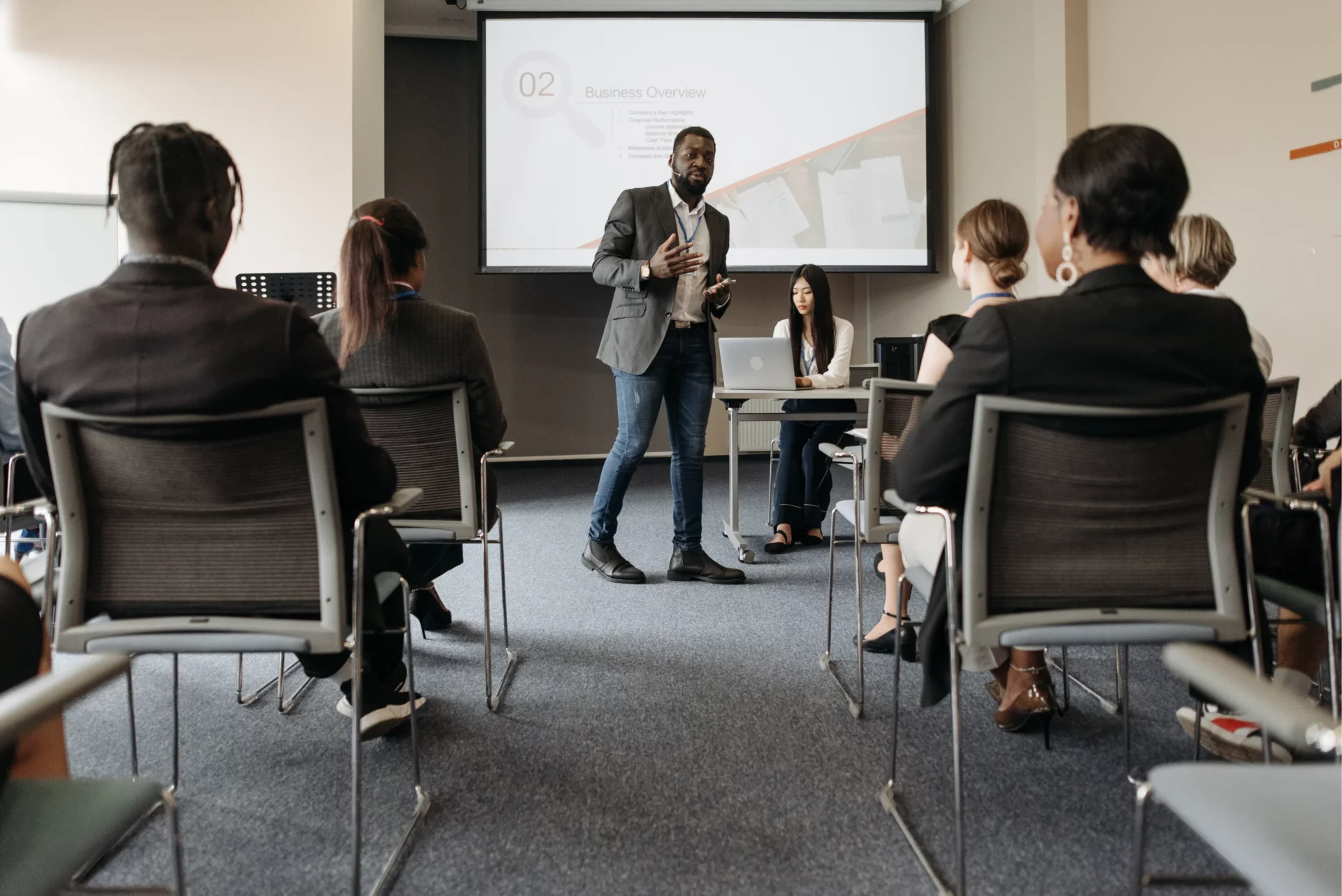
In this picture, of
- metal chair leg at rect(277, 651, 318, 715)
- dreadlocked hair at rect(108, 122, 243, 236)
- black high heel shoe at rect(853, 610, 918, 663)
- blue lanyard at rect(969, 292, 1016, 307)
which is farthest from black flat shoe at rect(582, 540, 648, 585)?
dreadlocked hair at rect(108, 122, 243, 236)

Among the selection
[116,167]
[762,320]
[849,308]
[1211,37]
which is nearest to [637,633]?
[116,167]

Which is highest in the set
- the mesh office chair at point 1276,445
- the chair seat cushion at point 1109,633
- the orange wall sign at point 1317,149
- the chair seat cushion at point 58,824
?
the orange wall sign at point 1317,149

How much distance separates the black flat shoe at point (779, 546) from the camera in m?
3.45

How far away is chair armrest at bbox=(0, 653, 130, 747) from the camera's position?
0.58 metres

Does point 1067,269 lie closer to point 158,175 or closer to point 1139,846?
point 1139,846

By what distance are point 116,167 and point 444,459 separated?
760mm

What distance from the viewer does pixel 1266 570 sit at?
1520mm

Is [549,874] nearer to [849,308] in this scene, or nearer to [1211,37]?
[1211,37]

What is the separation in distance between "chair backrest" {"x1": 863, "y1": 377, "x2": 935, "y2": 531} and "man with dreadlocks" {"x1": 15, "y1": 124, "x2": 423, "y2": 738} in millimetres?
971

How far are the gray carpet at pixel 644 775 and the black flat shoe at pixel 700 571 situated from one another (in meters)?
0.46

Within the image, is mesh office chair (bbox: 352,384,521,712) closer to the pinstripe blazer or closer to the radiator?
the pinstripe blazer

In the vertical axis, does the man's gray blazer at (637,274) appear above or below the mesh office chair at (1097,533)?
above

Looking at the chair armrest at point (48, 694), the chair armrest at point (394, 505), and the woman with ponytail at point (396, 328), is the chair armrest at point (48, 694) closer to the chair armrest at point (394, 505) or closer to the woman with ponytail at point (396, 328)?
the chair armrest at point (394, 505)

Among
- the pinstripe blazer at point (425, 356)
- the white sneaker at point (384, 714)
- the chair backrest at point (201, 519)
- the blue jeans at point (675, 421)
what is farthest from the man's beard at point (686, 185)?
the chair backrest at point (201, 519)
